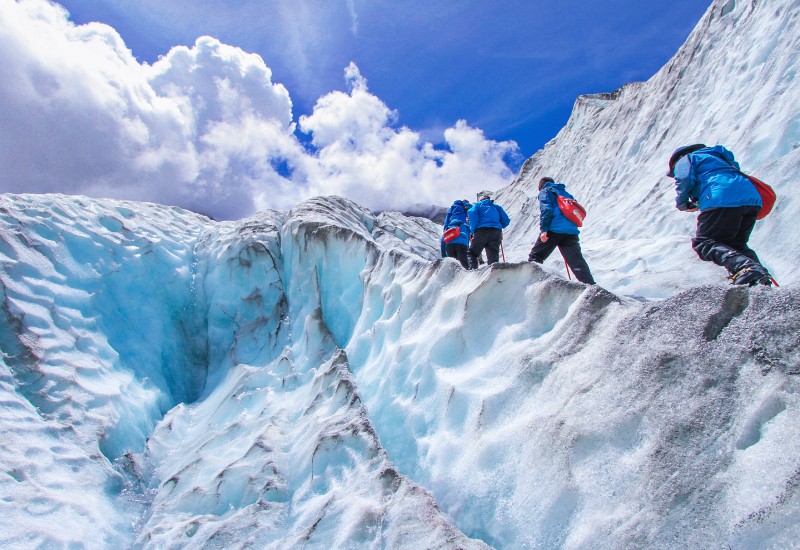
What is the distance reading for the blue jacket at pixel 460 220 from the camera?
723cm

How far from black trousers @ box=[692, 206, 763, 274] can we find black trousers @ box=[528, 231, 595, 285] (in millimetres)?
1322

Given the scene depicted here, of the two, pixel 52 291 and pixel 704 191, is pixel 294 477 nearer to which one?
pixel 704 191

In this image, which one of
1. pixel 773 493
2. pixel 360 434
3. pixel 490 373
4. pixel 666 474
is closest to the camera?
pixel 773 493

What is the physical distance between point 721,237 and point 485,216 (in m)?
3.48

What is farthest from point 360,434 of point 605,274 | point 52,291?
point 52,291

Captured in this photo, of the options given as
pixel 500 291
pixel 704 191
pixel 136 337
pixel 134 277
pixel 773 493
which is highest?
pixel 134 277

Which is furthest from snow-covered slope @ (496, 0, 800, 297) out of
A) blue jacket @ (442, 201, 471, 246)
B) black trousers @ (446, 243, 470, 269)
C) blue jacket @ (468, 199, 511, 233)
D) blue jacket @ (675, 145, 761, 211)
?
blue jacket @ (442, 201, 471, 246)

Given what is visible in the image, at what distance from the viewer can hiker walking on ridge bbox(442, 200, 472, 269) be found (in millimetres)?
7207

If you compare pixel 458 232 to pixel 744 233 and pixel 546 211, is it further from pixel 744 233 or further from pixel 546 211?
pixel 744 233

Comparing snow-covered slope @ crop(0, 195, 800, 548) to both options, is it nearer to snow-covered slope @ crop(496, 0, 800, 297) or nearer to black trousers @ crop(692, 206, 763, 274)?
snow-covered slope @ crop(496, 0, 800, 297)

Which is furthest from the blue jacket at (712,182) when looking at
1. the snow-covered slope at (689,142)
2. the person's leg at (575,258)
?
the person's leg at (575,258)

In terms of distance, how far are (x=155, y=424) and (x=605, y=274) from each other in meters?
5.88

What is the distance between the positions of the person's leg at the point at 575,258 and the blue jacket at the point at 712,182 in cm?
124

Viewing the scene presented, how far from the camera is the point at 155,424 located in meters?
5.48
